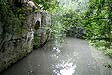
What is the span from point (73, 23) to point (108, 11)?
0.88 meters

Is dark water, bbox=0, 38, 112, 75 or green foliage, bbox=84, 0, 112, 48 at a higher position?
green foliage, bbox=84, 0, 112, 48

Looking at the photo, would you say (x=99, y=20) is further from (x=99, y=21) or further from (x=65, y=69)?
(x=65, y=69)

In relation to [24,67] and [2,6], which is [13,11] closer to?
[2,6]

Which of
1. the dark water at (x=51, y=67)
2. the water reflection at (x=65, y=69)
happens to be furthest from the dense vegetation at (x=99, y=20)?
the water reflection at (x=65, y=69)

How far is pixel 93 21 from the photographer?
13.1 ft

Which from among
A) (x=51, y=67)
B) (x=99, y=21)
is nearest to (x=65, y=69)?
(x=51, y=67)

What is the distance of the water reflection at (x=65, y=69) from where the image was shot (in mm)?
9482

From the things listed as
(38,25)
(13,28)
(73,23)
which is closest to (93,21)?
(73,23)

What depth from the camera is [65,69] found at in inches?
401

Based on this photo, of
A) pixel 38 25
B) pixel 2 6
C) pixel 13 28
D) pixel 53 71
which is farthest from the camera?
pixel 38 25

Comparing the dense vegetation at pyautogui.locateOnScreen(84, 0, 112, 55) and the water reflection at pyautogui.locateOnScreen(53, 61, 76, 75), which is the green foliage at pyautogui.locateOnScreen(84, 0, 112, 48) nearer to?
the dense vegetation at pyautogui.locateOnScreen(84, 0, 112, 55)

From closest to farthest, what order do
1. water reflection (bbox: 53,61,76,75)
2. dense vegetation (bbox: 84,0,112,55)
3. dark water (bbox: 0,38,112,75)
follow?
dense vegetation (bbox: 84,0,112,55) → dark water (bbox: 0,38,112,75) → water reflection (bbox: 53,61,76,75)

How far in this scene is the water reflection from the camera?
948cm

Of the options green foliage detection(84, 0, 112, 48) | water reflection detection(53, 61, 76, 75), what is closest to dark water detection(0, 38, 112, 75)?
water reflection detection(53, 61, 76, 75)
